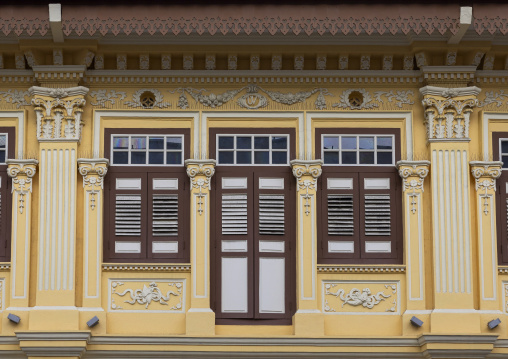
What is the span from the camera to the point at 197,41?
19703mm

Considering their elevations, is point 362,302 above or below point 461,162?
below

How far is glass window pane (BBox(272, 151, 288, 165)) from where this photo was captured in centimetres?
1981

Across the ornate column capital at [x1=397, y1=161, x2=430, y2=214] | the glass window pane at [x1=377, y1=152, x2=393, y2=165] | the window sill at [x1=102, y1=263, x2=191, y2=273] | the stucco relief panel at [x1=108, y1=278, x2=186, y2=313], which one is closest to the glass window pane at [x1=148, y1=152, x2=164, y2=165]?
the window sill at [x1=102, y1=263, x2=191, y2=273]

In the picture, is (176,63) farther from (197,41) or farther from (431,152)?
(431,152)

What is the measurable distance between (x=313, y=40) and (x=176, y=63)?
6.61ft

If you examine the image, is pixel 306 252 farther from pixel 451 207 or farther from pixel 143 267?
pixel 143 267

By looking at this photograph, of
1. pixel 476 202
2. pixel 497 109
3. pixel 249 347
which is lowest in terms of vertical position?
pixel 249 347

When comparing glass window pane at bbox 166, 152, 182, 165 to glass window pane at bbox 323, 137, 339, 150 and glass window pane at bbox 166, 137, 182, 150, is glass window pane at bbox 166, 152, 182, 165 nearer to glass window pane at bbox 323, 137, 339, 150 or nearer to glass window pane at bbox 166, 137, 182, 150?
glass window pane at bbox 166, 137, 182, 150

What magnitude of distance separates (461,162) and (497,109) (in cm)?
106

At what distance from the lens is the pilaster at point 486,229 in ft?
63.3

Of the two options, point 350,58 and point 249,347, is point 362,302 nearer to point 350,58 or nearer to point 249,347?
point 249,347

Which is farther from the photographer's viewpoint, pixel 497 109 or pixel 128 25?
pixel 497 109

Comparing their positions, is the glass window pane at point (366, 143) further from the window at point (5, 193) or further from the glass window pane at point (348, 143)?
the window at point (5, 193)

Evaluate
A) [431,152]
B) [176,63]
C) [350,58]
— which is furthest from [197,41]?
[431,152]
